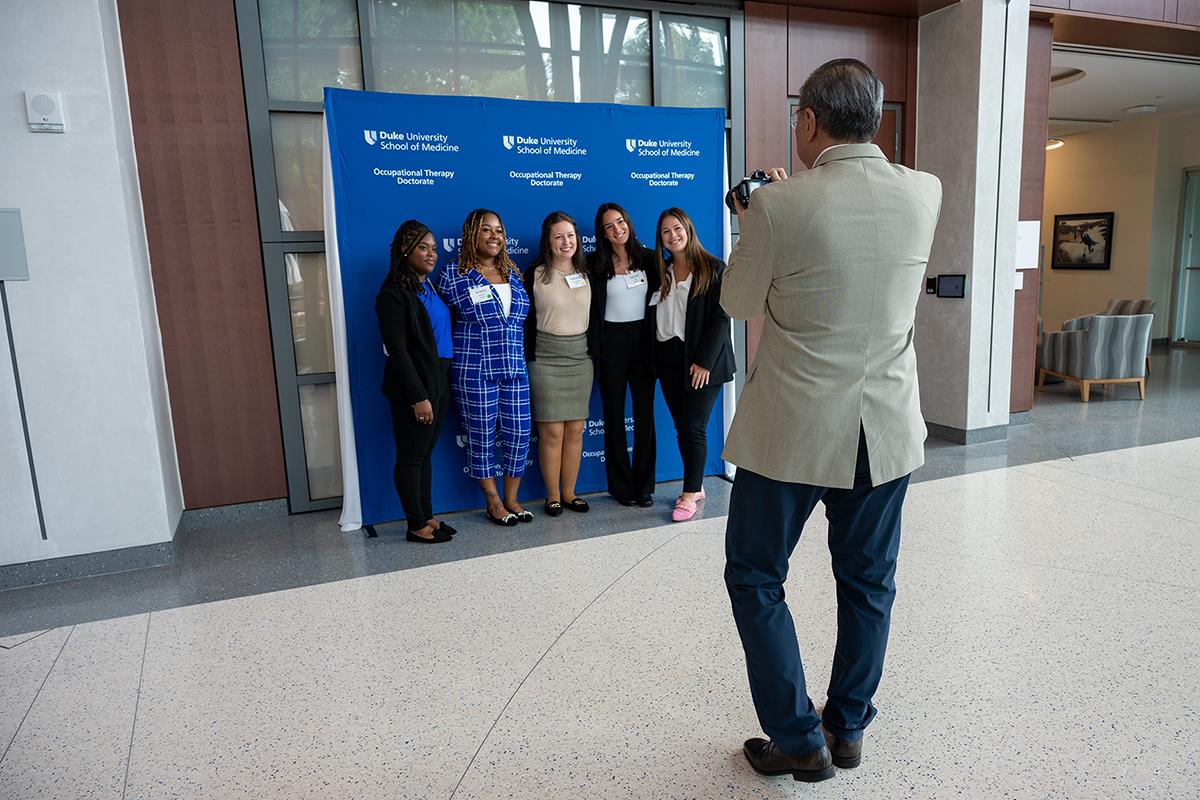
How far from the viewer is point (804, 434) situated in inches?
70.6

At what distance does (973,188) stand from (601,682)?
4770mm

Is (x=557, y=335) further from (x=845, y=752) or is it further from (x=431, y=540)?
(x=845, y=752)

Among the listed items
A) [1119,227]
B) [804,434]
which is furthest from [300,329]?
[1119,227]

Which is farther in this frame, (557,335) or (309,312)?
(309,312)

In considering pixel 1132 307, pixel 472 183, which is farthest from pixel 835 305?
pixel 1132 307

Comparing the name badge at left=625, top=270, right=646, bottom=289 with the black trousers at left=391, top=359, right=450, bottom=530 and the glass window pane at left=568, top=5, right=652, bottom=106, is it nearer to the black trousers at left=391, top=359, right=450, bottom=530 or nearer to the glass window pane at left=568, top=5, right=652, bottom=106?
the black trousers at left=391, top=359, right=450, bottom=530

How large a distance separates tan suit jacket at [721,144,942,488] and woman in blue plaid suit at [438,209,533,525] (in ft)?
8.17

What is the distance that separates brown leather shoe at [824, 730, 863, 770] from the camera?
212cm

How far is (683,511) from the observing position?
4410mm

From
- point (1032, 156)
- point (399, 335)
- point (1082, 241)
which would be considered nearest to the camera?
point (399, 335)

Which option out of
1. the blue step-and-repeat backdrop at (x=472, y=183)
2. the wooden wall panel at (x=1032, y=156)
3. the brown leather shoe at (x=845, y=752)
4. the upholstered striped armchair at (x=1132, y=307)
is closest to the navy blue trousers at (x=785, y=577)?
the brown leather shoe at (x=845, y=752)

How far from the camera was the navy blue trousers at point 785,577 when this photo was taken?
1.88 meters

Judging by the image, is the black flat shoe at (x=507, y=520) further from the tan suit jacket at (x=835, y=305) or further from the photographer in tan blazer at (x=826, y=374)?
the tan suit jacket at (x=835, y=305)

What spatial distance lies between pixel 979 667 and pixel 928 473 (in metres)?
2.72
